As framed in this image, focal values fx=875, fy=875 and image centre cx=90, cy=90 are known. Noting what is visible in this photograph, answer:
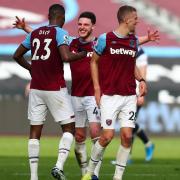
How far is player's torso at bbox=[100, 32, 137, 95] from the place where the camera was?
11.3 m

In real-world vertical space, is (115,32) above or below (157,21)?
below

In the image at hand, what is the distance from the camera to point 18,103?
2573cm

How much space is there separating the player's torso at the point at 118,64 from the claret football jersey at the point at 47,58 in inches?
22.1

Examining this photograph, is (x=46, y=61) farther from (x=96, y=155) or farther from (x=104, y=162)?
(x=104, y=162)

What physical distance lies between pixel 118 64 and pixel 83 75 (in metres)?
1.26

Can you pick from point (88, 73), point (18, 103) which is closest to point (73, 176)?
point (88, 73)

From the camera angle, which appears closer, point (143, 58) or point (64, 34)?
point (64, 34)

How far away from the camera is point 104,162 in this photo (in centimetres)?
1627

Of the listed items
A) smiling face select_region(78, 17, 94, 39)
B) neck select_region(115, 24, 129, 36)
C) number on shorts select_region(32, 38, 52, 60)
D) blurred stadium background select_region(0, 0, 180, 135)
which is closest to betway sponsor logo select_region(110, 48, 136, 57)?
neck select_region(115, 24, 129, 36)

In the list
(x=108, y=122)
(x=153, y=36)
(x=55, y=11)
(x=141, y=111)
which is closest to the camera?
(x=108, y=122)

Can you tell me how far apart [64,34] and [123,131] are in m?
1.46

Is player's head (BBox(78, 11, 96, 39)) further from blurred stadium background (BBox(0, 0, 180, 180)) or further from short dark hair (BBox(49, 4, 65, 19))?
blurred stadium background (BBox(0, 0, 180, 180))

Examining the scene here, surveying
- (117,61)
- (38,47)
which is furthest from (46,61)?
(117,61)

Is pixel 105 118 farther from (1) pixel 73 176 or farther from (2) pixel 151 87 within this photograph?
(2) pixel 151 87
